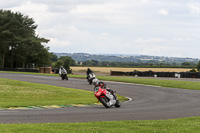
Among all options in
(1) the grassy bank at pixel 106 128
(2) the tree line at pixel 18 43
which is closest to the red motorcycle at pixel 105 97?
(1) the grassy bank at pixel 106 128

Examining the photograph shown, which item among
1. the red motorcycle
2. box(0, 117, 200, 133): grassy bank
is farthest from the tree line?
box(0, 117, 200, 133): grassy bank

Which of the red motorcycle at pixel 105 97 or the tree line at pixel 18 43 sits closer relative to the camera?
the red motorcycle at pixel 105 97

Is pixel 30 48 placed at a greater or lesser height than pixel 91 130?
greater

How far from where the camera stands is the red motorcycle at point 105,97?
17703mm

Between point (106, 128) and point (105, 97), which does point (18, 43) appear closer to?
point (105, 97)

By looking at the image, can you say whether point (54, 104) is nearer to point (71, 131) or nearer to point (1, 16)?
point (71, 131)

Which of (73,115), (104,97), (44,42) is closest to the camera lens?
(73,115)

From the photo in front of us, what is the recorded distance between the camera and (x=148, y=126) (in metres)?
10.9

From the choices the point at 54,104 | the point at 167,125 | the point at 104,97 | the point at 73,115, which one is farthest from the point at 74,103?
the point at 167,125

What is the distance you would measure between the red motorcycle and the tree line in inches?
2614

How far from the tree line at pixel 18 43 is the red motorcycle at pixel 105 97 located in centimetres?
6639

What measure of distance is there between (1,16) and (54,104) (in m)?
69.4

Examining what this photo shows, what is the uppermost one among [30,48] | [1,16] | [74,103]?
[1,16]

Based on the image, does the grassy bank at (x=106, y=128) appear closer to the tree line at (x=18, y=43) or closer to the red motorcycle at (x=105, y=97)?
the red motorcycle at (x=105, y=97)
